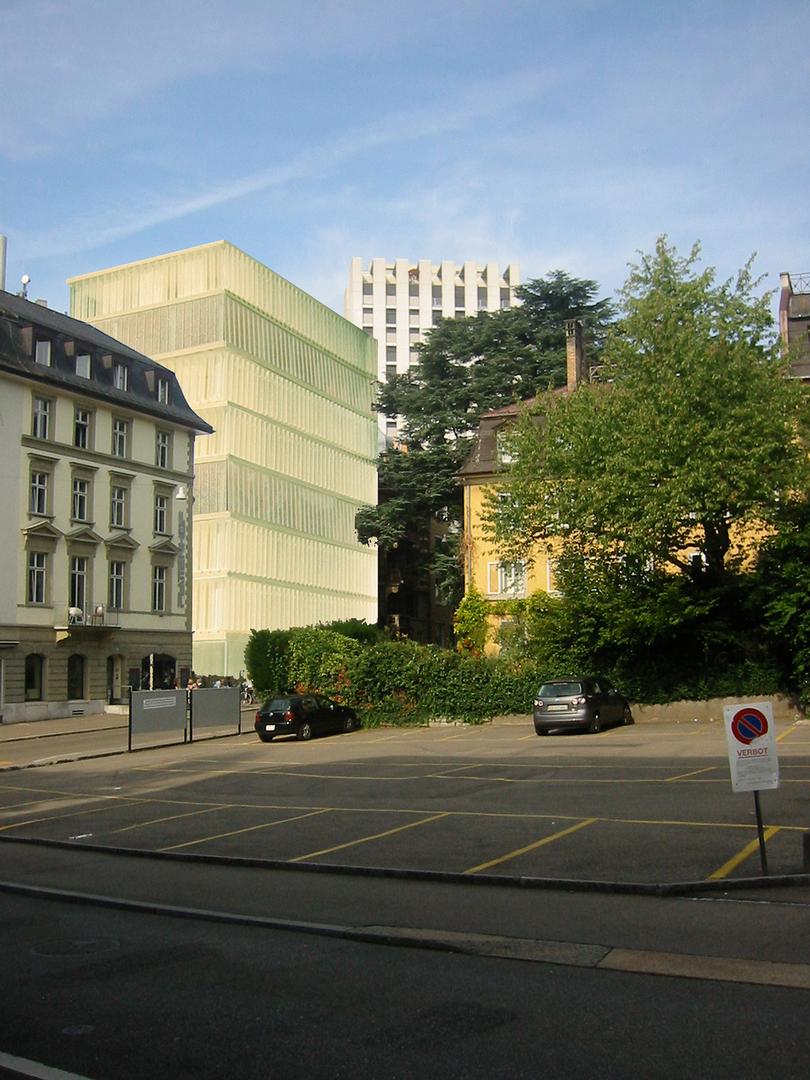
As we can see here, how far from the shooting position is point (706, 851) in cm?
1317

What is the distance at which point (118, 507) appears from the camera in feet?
176

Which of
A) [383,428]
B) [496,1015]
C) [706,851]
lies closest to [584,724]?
[706,851]

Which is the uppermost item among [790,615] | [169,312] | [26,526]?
[169,312]

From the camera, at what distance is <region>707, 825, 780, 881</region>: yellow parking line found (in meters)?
11.7

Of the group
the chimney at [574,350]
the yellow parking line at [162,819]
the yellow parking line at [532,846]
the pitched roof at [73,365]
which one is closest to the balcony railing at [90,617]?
the pitched roof at [73,365]

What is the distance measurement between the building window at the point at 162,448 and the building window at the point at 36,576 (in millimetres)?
9371

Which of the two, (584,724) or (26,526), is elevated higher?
(26,526)

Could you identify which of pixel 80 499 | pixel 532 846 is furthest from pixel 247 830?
pixel 80 499

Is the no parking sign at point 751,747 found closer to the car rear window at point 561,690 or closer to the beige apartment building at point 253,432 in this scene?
the car rear window at point 561,690

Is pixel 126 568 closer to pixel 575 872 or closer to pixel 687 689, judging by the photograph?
pixel 687 689

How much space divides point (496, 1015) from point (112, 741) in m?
33.8

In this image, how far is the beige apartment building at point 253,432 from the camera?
74375 mm

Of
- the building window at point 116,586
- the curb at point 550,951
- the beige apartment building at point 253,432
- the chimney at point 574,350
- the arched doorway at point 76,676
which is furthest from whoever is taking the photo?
the beige apartment building at point 253,432

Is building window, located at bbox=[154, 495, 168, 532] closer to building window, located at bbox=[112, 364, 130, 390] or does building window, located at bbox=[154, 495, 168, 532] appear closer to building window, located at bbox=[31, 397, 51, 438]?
building window, located at bbox=[112, 364, 130, 390]
